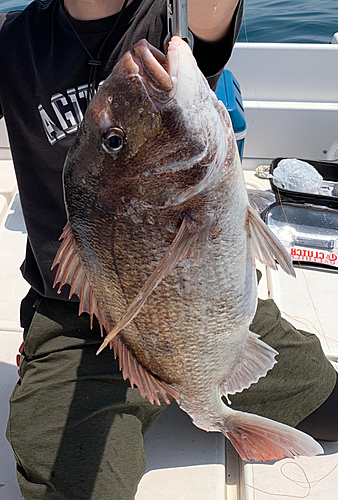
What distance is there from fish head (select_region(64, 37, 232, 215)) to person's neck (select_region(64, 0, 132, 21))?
2.34 ft

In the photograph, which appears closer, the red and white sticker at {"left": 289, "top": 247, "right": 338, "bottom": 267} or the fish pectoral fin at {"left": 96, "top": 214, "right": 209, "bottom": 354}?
the fish pectoral fin at {"left": 96, "top": 214, "right": 209, "bottom": 354}

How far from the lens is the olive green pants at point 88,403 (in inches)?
56.7

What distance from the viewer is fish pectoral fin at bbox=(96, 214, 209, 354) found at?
32.8 inches

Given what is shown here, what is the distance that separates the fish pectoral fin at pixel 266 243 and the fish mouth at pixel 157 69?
0.37 metres

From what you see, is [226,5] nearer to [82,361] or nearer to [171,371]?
[171,371]

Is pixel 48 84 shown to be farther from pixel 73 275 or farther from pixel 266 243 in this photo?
pixel 266 243

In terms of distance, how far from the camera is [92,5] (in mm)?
1473

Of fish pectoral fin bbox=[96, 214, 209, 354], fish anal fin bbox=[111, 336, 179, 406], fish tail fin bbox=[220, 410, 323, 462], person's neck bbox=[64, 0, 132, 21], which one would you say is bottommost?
fish tail fin bbox=[220, 410, 323, 462]

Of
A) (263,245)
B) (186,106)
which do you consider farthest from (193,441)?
(186,106)

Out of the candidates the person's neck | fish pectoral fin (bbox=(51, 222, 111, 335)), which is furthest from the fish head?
the person's neck

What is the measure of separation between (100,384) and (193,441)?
0.53 m

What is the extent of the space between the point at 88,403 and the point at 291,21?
7.58m

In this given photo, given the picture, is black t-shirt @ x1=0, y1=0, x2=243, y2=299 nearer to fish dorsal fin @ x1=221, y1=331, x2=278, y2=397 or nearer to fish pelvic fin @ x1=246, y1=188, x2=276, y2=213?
fish pelvic fin @ x1=246, y1=188, x2=276, y2=213

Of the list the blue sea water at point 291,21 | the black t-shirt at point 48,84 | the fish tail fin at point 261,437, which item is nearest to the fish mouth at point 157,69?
the black t-shirt at point 48,84
